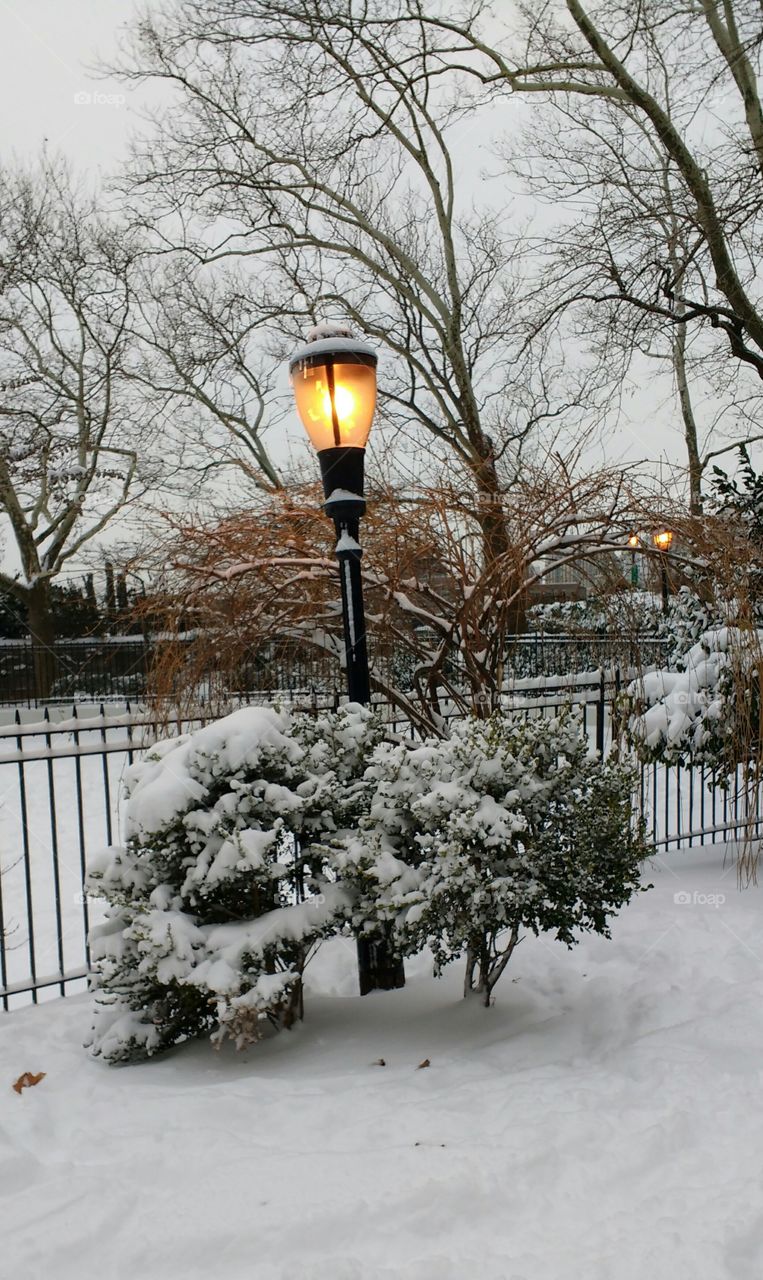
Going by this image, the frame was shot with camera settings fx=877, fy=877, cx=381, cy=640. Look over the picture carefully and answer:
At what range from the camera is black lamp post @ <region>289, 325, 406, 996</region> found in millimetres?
4414

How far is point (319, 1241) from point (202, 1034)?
78.2 inches

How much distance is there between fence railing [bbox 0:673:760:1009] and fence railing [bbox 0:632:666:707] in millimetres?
389

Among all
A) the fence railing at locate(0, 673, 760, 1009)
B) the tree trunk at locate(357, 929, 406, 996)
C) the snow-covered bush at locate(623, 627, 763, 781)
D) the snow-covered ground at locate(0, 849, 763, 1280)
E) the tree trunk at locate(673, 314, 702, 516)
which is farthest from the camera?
the snow-covered bush at locate(623, 627, 763, 781)

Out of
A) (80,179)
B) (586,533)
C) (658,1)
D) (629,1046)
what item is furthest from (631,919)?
(80,179)

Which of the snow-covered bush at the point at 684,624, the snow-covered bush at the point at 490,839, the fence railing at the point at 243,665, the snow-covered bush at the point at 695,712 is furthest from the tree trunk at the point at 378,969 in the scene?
the snow-covered bush at the point at 684,624

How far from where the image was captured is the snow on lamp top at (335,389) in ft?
14.4

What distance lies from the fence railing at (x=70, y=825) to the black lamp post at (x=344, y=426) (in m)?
1.32

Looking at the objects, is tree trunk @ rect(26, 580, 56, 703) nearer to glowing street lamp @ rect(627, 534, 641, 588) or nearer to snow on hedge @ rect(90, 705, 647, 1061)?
glowing street lamp @ rect(627, 534, 641, 588)

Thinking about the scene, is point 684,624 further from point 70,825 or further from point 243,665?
point 70,825

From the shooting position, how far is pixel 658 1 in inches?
290

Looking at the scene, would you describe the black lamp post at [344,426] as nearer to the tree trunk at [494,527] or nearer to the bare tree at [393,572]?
the bare tree at [393,572]

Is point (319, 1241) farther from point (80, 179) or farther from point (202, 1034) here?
point (80, 179)

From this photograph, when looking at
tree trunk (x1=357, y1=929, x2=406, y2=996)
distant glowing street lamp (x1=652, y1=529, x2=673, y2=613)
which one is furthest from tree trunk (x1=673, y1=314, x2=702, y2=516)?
tree trunk (x1=357, y1=929, x2=406, y2=996)

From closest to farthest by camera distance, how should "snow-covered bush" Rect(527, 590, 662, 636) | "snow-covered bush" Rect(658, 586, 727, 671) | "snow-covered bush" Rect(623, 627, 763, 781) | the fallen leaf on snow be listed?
the fallen leaf on snow → "snow-covered bush" Rect(527, 590, 662, 636) → "snow-covered bush" Rect(623, 627, 763, 781) → "snow-covered bush" Rect(658, 586, 727, 671)
